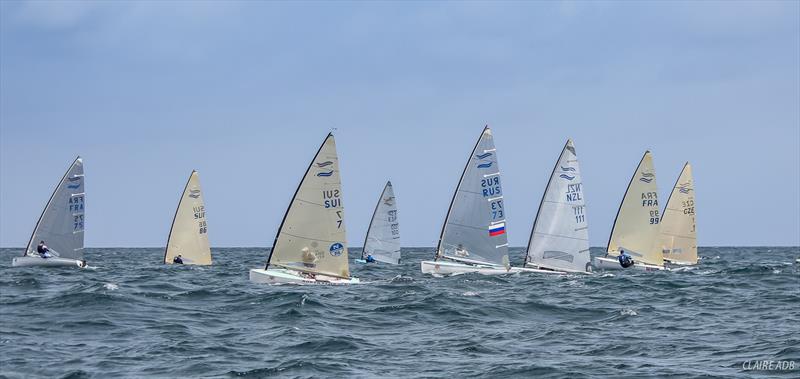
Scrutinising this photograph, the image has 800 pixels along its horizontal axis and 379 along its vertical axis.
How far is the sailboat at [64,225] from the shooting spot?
51156 mm

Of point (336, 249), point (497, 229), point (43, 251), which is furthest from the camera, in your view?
point (43, 251)

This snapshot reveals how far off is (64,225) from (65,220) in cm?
27

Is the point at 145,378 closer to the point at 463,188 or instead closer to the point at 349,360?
the point at 349,360

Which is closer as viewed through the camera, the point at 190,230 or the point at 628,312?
the point at 628,312

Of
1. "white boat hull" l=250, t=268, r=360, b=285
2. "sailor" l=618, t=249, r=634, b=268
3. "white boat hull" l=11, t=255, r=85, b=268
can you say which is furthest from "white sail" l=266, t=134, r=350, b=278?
"sailor" l=618, t=249, r=634, b=268

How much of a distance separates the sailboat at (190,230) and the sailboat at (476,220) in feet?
73.2

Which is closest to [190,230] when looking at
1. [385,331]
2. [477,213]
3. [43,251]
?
[43,251]

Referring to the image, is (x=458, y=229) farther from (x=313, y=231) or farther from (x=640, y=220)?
(x=640, y=220)

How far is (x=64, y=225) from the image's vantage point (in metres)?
52.0

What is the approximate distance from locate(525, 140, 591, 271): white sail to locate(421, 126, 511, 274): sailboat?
252cm

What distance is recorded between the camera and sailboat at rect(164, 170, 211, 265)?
59.9 m

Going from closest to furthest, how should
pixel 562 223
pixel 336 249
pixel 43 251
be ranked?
1. pixel 336 249
2. pixel 562 223
3. pixel 43 251

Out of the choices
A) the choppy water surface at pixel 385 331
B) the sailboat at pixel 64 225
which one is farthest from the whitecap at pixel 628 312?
the sailboat at pixel 64 225

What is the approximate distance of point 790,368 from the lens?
18234 millimetres
